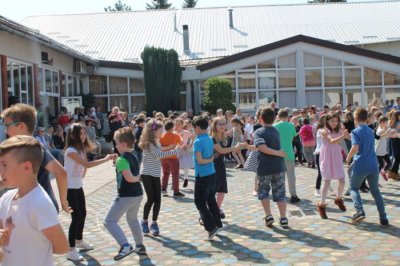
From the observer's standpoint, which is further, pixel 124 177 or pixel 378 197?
pixel 378 197

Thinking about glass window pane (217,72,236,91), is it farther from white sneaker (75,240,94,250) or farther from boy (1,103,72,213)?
boy (1,103,72,213)

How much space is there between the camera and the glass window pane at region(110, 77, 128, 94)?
97.6ft

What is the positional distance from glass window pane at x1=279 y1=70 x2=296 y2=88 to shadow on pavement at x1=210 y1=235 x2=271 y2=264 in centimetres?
2177

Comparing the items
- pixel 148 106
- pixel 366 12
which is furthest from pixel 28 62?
pixel 366 12

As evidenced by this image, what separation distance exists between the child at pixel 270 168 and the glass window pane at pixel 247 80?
67.8ft

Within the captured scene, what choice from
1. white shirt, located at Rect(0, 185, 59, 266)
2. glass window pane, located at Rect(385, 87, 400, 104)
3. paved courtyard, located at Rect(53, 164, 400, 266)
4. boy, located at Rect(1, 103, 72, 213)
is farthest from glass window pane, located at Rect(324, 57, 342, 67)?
white shirt, located at Rect(0, 185, 59, 266)

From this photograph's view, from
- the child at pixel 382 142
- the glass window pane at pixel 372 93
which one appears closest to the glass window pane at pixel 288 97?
the glass window pane at pixel 372 93

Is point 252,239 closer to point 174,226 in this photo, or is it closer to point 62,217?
point 174,226

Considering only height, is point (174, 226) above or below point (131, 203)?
below

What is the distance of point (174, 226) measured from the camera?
8.10m

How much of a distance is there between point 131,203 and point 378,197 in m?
3.56

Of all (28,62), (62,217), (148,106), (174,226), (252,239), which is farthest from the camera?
(148,106)

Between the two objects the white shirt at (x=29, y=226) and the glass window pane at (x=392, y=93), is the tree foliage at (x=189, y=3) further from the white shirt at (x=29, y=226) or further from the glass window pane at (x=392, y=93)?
the white shirt at (x=29, y=226)

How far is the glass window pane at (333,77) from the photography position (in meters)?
28.0
